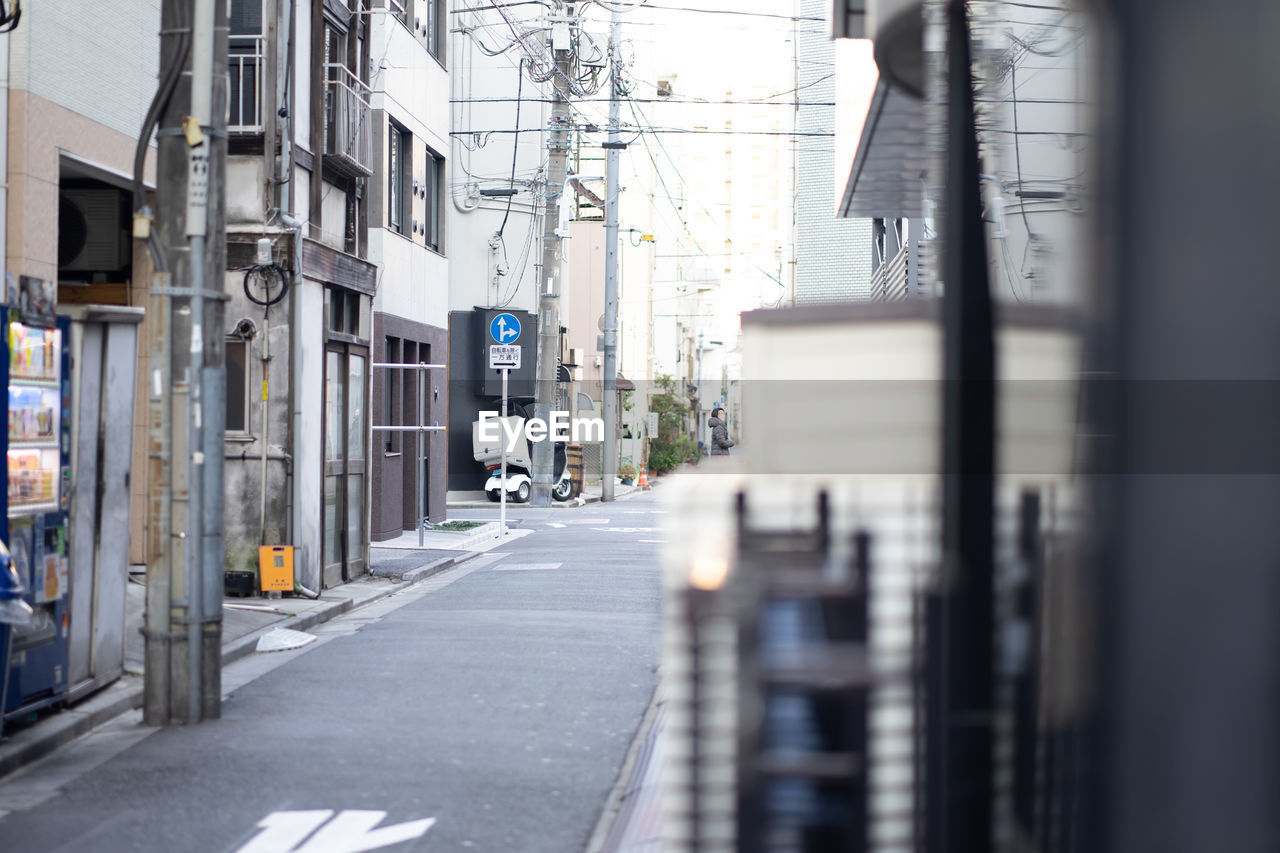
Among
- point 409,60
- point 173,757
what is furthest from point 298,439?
point 409,60

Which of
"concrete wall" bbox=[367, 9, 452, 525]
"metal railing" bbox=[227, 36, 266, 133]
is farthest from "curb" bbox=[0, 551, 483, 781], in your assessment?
"concrete wall" bbox=[367, 9, 452, 525]

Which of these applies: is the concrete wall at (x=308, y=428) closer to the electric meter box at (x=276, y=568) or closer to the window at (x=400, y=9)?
the electric meter box at (x=276, y=568)

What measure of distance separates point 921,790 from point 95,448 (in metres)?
6.69

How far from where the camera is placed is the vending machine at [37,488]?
6.80 metres

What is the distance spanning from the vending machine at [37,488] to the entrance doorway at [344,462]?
660 centimetres

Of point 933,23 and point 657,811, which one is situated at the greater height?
point 933,23

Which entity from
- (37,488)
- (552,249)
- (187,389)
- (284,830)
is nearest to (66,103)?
(187,389)

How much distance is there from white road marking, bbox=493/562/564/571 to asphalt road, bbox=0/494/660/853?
4.37 meters

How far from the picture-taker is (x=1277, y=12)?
134 centimetres

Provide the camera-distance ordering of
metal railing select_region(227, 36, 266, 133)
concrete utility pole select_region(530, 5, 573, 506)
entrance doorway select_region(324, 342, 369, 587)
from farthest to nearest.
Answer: concrete utility pole select_region(530, 5, 573, 506) → entrance doorway select_region(324, 342, 369, 587) → metal railing select_region(227, 36, 266, 133)

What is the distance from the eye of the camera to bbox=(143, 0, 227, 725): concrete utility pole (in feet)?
24.9

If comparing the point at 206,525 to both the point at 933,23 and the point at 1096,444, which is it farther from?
the point at 1096,444

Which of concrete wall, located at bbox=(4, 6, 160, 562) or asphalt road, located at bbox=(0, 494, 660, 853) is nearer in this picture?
asphalt road, located at bbox=(0, 494, 660, 853)

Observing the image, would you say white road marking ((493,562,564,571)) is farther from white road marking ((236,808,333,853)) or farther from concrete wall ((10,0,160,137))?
white road marking ((236,808,333,853))
